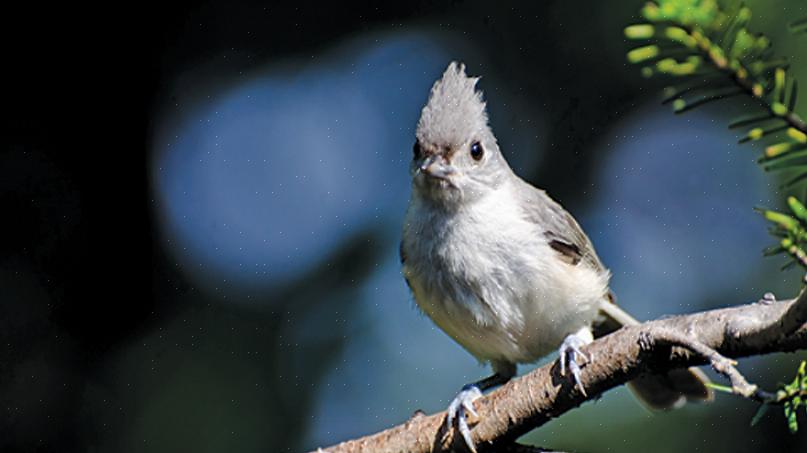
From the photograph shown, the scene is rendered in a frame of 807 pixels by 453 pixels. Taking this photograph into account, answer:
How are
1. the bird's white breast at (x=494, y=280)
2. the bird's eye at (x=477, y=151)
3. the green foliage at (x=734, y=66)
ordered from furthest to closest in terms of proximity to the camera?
the bird's eye at (x=477, y=151)
the bird's white breast at (x=494, y=280)
the green foliage at (x=734, y=66)

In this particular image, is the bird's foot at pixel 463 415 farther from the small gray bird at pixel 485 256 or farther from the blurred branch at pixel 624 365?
the small gray bird at pixel 485 256

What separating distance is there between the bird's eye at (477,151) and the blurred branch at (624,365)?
1196 mm

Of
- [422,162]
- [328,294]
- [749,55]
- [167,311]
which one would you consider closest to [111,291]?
[167,311]

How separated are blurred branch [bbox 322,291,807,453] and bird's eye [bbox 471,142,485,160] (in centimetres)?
120

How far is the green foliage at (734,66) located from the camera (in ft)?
4.20

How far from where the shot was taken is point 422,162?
3447 mm

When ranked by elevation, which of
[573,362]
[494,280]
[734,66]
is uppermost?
[734,66]

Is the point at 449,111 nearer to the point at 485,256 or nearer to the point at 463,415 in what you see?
the point at 485,256

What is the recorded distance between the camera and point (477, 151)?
3.55 meters

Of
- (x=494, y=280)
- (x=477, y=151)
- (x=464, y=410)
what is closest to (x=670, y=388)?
(x=494, y=280)

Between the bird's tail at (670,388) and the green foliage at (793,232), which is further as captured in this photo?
the bird's tail at (670,388)

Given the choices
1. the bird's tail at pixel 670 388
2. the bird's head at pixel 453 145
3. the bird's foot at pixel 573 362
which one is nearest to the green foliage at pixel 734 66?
the bird's foot at pixel 573 362

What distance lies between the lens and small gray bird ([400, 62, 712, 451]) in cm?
331

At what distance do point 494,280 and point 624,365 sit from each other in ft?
3.94
